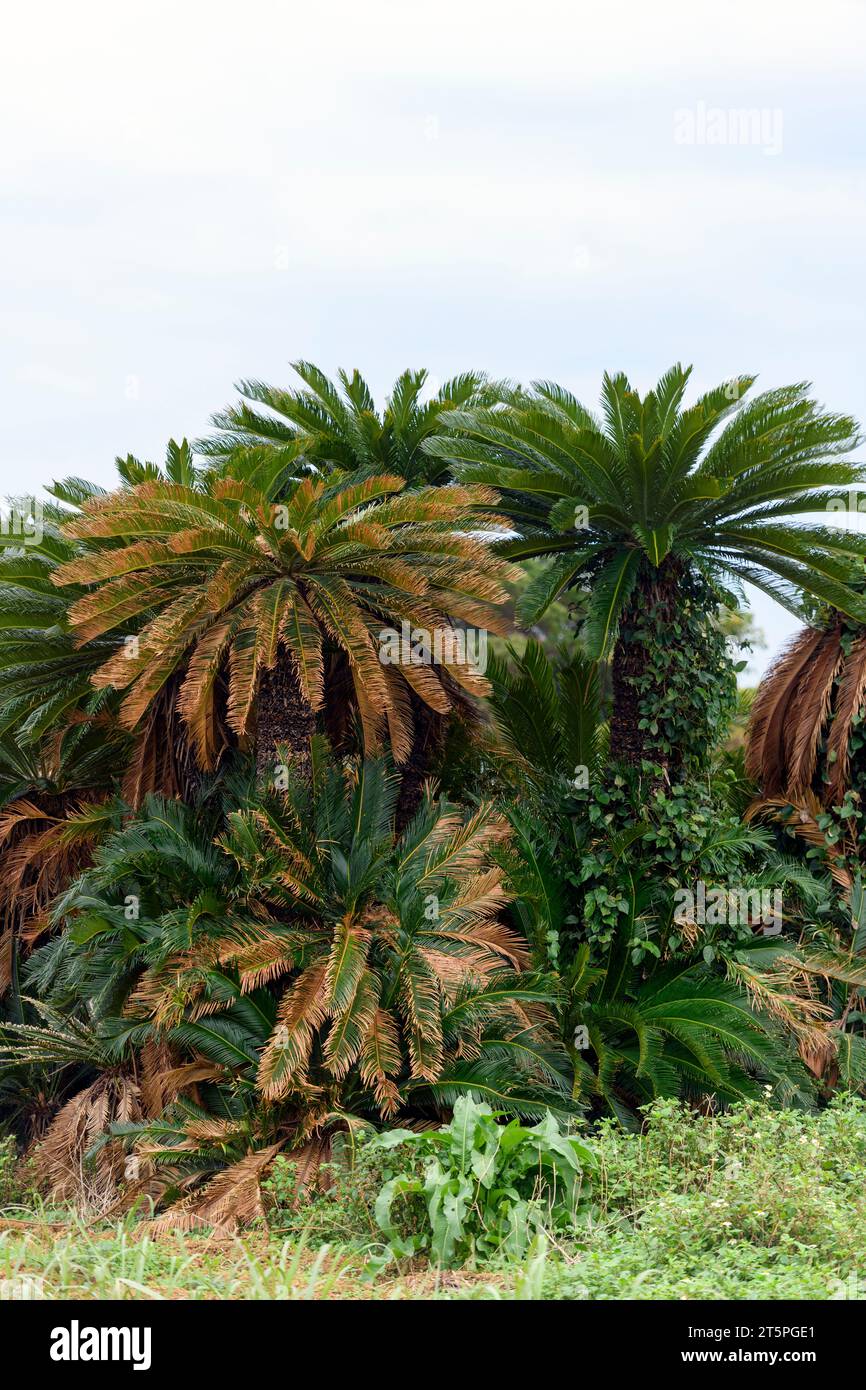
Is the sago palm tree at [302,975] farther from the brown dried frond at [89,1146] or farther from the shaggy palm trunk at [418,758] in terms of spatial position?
the shaggy palm trunk at [418,758]

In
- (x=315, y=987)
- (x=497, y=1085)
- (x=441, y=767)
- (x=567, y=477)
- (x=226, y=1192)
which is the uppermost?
(x=567, y=477)

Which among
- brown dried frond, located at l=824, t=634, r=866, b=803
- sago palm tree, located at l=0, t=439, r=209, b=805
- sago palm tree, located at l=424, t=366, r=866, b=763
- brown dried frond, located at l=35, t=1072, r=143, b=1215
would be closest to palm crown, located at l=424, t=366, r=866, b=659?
sago palm tree, located at l=424, t=366, r=866, b=763

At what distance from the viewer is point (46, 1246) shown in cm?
740

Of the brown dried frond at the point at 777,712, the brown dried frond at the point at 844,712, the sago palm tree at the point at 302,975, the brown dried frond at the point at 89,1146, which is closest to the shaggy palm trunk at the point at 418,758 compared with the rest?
the sago palm tree at the point at 302,975

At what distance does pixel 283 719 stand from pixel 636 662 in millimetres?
3441

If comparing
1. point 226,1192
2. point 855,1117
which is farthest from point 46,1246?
point 855,1117

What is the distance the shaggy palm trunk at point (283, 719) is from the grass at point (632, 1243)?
3.79 meters

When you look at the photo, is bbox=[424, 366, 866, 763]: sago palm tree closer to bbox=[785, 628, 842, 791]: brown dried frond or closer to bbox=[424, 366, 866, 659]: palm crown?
bbox=[424, 366, 866, 659]: palm crown

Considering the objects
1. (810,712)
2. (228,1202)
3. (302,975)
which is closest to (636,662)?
(810,712)

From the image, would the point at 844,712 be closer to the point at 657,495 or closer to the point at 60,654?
the point at 657,495

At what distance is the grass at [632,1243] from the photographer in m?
5.96

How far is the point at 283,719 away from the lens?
11.2 meters
